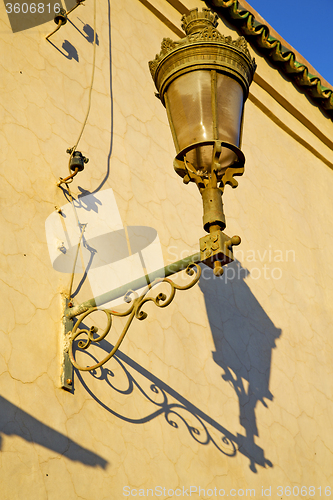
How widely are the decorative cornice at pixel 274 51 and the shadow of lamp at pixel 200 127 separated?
5.89ft

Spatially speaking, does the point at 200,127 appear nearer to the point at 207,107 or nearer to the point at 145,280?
the point at 207,107

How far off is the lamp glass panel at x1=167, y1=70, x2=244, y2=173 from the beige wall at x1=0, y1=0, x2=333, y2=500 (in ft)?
1.84

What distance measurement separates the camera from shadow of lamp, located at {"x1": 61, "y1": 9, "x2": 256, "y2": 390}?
1.49 metres

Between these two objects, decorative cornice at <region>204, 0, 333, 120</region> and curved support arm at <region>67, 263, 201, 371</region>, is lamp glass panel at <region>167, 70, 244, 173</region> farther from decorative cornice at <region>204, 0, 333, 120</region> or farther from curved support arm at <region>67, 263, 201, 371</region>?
decorative cornice at <region>204, 0, 333, 120</region>

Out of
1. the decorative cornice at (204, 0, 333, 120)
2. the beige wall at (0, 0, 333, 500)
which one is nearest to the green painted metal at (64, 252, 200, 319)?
the beige wall at (0, 0, 333, 500)

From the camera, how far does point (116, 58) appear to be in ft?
8.39

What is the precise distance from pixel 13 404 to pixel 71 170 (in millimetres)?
831

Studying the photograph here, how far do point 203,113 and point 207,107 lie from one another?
0.07 ft

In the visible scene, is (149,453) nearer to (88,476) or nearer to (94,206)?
(88,476)

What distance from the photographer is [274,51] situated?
353cm

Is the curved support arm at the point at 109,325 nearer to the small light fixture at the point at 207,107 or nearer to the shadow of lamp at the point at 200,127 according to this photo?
the shadow of lamp at the point at 200,127

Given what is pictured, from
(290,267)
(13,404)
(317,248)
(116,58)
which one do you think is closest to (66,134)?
(116,58)

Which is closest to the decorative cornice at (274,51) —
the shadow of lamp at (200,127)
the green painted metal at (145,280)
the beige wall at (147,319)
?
the beige wall at (147,319)

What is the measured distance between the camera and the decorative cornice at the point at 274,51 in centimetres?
326
